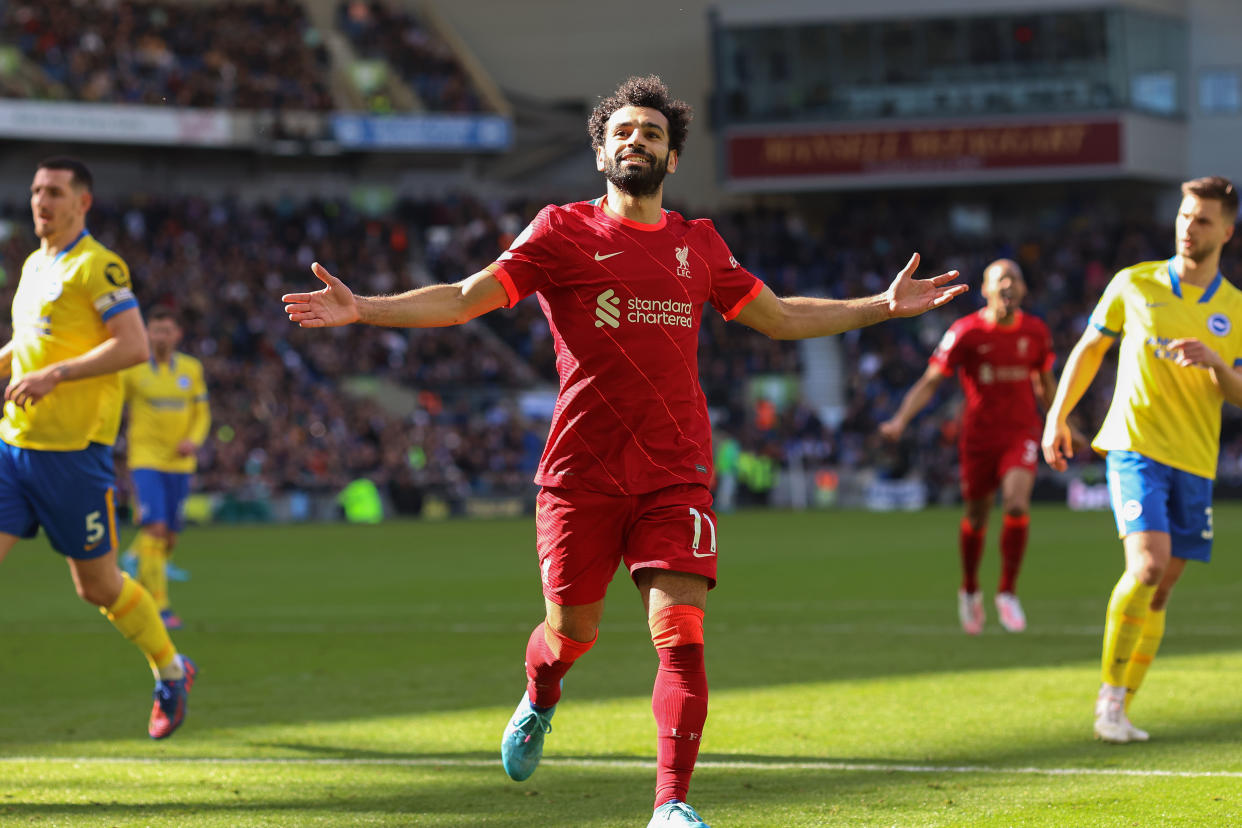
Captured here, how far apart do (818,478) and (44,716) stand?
29.0m

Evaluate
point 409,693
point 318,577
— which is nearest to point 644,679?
point 409,693

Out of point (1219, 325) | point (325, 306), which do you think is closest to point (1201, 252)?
point (1219, 325)

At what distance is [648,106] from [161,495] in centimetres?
895

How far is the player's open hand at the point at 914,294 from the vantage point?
590cm

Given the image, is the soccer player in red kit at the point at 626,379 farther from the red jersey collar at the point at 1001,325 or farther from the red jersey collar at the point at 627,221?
the red jersey collar at the point at 1001,325

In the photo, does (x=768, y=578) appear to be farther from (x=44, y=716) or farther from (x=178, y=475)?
(x=44, y=716)

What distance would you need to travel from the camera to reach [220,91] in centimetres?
4612

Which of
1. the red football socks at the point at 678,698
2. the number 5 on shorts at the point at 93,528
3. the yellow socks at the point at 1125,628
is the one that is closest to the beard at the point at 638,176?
the red football socks at the point at 678,698

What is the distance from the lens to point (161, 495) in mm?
13523

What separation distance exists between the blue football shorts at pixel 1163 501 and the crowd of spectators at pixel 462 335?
27.6m

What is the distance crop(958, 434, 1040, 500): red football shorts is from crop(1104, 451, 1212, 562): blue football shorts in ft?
14.9

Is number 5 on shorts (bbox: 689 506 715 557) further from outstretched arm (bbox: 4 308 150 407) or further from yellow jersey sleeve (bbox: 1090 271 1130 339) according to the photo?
yellow jersey sleeve (bbox: 1090 271 1130 339)

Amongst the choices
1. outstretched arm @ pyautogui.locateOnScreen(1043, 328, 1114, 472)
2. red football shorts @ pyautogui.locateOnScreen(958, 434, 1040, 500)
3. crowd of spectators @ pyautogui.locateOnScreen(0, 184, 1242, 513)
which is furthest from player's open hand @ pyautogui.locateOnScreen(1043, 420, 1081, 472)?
crowd of spectators @ pyautogui.locateOnScreen(0, 184, 1242, 513)

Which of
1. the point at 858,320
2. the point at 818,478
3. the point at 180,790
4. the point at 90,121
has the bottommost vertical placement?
the point at 818,478
